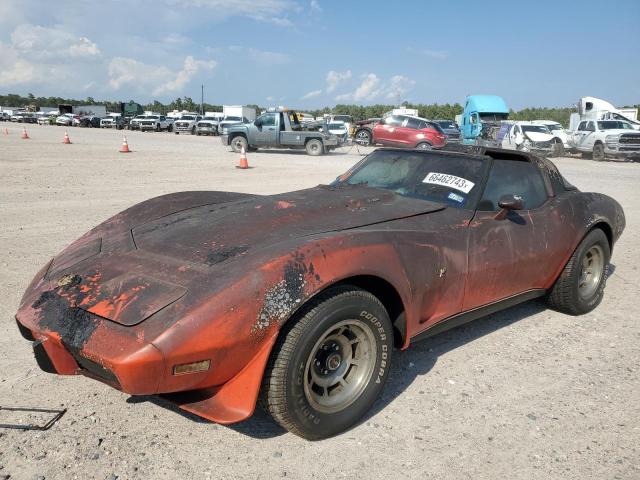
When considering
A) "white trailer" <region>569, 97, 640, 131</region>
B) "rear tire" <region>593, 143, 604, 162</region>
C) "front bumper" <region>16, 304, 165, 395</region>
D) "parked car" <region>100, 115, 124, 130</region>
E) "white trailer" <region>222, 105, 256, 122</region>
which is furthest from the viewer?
"white trailer" <region>222, 105, 256, 122</region>

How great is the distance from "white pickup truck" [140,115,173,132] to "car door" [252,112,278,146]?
24.7 m

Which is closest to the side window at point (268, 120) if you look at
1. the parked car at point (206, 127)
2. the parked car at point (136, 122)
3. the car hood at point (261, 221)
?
the car hood at point (261, 221)

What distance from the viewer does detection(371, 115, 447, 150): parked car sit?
22047 mm

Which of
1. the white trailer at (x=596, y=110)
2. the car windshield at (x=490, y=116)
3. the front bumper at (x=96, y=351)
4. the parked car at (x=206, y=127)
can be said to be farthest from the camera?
the parked car at (x=206, y=127)

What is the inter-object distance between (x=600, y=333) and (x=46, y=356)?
375 cm

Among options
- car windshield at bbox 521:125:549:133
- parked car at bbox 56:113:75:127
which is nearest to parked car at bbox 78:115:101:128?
parked car at bbox 56:113:75:127

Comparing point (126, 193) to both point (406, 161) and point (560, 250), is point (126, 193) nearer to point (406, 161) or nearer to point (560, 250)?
point (406, 161)

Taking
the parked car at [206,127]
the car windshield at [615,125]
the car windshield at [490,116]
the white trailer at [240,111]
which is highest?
the white trailer at [240,111]

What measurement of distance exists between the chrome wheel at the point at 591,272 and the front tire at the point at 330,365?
2.45 m

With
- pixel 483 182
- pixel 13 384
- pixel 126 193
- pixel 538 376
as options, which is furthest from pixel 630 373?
pixel 126 193

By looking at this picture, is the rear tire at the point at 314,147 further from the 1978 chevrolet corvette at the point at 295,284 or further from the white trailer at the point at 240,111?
the white trailer at the point at 240,111

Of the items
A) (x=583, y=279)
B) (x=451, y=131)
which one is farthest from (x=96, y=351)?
(x=451, y=131)

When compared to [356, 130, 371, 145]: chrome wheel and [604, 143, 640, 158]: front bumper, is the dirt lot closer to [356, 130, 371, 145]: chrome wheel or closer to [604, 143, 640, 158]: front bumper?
[604, 143, 640, 158]: front bumper

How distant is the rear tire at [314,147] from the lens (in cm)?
2123
